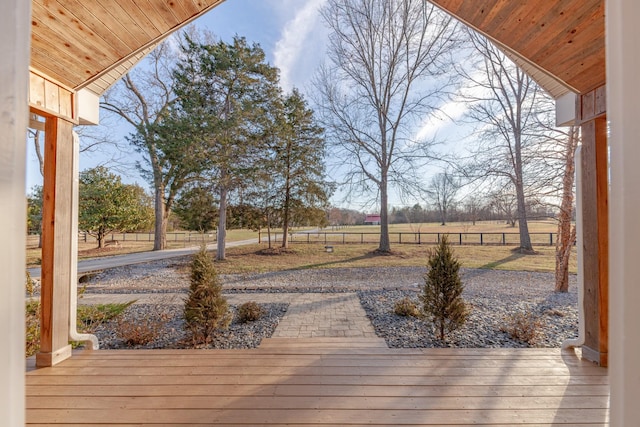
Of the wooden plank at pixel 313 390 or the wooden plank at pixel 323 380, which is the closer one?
the wooden plank at pixel 313 390

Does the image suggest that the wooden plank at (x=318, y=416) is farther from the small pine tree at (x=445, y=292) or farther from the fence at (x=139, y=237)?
the fence at (x=139, y=237)

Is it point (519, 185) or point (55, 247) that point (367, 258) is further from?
point (55, 247)

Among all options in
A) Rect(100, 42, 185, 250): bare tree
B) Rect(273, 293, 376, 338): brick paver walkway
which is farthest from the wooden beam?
Rect(100, 42, 185, 250): bare tree

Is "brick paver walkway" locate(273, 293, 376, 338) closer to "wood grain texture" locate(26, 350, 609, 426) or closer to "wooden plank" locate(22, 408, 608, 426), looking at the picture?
"wood grain texture" locate(26, 350, 609, 426)

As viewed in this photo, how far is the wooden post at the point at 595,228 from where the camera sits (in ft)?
6.59

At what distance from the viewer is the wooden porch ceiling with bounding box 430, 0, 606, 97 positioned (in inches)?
61.0

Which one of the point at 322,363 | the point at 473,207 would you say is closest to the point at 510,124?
the point at 473,207

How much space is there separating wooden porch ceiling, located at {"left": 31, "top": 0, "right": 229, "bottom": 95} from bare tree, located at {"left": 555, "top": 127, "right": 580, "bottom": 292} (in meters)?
6.15

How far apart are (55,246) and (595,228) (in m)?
4.27

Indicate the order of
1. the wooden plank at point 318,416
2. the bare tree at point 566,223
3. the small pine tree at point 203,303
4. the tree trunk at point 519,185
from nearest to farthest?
1. the wooden plank at point 318,416
2. the small pine tree at point 203,303
3. the bare tree at point 566,223
4. the tree trunk at point 519,185
